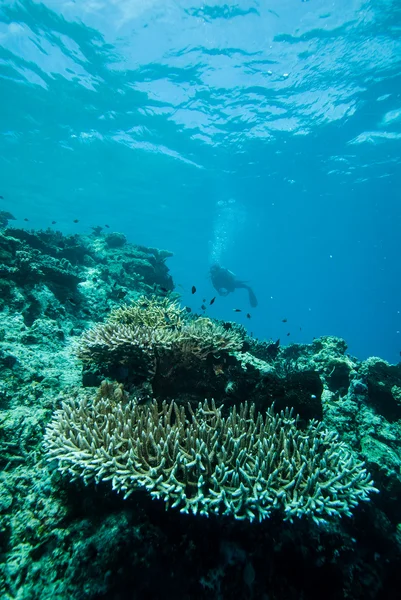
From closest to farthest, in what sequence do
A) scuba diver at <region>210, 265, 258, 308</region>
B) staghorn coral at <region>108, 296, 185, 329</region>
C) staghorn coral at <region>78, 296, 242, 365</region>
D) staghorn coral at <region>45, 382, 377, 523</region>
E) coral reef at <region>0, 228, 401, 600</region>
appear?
coral reef at <region>0, 228, 401, 600</region>, staghorn coral at <region>45, 382, 377, 523</region>, staghorn coral at <region>78, 296, 242, 365</region>, staghorn coral at <region>108, 296, 185, 329</region>, scuba diver at <region>210, 265, 258, 308</region>

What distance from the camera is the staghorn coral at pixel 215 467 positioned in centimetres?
246

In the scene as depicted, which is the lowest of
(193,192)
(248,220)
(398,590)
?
(398,590)

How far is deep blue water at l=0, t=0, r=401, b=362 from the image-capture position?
17375 millimetres

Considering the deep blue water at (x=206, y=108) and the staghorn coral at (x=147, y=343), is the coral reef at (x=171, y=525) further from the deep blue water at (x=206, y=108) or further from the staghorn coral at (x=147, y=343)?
the deep blue water at (x=206, y=108)

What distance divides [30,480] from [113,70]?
26.6m

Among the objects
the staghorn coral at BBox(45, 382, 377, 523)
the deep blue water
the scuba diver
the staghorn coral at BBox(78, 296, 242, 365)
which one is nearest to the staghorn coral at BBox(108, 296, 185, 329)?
the staghorn coral at BBox(78, 296, 242, 365)

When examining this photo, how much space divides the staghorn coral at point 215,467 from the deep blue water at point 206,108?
879 inches

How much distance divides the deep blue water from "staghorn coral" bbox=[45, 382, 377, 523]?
22.3m

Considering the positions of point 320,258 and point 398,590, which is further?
point 320,258

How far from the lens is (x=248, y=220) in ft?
189

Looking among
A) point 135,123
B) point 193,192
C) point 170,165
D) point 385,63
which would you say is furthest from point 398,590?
point 193,192

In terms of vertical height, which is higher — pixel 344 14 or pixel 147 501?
pixel 344 14

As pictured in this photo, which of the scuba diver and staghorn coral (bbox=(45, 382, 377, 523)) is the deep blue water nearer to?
the scuba diver

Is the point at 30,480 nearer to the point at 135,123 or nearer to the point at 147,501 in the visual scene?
the point at 147,501
